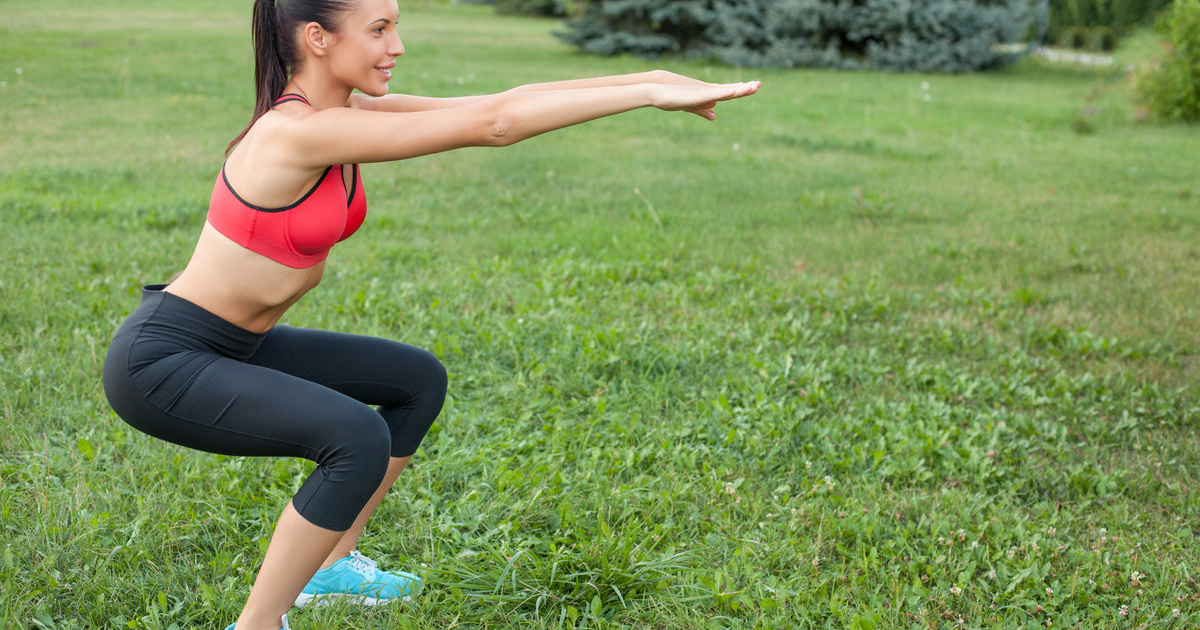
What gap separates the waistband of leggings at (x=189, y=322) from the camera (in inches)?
99.4

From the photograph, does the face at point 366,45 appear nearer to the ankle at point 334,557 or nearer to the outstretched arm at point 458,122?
the outstretched arm at point 458,122

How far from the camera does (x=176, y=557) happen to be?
126 inches

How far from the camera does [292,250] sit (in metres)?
2.52

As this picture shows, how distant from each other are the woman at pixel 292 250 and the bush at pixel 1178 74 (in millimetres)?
13534

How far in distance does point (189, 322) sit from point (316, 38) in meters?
0.82

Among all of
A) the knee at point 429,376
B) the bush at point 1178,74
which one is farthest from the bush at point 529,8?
the knee at point 429,376

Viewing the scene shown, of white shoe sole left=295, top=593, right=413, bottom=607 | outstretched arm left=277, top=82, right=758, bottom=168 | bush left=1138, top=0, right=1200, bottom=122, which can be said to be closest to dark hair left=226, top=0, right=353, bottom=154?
outstretched arm left=277, top=82, right=758, bottom=168

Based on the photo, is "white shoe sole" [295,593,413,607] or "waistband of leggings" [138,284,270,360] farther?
"white shoe sole" [295,593,413,607]

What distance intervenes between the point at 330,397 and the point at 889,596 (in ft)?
6.20

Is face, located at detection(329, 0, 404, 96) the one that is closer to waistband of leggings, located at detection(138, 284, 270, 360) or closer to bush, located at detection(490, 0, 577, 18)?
waistband of leggings, located at detection(138, 284, 270, 360)

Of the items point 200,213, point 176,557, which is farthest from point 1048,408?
point 200,213

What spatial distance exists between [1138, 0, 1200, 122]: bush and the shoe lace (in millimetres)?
14005

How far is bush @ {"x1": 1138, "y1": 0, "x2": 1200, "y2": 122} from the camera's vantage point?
13141mm

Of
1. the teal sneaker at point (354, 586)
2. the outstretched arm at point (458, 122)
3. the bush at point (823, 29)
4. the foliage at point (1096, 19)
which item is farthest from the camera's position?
the foliage at point (1096, 19)
